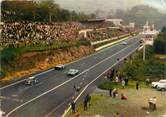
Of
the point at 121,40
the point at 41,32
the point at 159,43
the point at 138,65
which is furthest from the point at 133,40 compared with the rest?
the point at 41,32

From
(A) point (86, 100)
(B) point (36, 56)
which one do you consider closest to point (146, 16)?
(B) point (36, 56)

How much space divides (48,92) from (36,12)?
9873 millimetres

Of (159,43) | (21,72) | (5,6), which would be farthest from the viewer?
(159,43)

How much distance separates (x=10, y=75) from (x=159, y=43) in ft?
45.7

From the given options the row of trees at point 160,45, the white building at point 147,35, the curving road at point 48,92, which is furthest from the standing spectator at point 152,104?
the row of trees at point 160,45

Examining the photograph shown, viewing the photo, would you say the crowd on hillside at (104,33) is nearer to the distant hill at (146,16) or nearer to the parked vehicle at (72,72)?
the distant hill at (146,16)

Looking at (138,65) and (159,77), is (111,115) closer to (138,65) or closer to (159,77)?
(159,77)

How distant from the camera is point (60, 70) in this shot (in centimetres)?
2066

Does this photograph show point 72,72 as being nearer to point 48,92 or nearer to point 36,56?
point 36,56

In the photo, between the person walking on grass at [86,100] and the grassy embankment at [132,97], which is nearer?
the grassy embankment at [132,97]

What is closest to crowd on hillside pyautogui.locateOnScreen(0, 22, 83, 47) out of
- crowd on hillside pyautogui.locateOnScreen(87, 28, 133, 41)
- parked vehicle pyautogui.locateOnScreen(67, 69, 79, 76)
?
crowd on hillside pyautogui.locateOnScreen(87, 28, 133, 41)

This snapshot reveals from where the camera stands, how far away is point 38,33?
23047 millimetres

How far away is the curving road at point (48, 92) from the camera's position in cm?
Answer: 1603

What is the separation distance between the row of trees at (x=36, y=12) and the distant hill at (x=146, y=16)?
3.38 m
